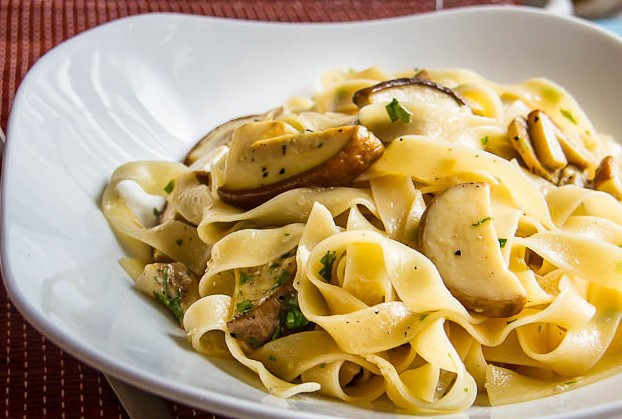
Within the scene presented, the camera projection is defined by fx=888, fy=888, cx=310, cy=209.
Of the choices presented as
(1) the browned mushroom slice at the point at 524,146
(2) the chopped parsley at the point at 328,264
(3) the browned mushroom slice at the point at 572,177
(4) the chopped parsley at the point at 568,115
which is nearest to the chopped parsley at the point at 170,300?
(2) the chopped parsley at the point at 328,264

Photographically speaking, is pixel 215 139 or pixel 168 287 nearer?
pixel 168 287

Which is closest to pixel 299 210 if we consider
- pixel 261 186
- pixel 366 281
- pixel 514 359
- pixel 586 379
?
pixel 261 186

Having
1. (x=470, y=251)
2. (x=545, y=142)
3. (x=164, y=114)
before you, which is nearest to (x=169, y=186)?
(x=164, y=114)

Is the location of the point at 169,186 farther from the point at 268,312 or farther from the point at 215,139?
the point at 268,312

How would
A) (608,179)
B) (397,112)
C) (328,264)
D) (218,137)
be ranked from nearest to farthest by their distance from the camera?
(328,264)
(397,112)
(608,179)
(218,137)

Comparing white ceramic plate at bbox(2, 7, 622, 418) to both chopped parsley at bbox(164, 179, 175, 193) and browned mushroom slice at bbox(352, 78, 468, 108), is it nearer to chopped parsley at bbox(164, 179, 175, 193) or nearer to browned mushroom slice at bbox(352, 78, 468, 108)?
chopped parsley at bbox(164, 179, 175, 193)

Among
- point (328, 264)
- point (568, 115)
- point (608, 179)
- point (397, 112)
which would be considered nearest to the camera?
point (328, 264)

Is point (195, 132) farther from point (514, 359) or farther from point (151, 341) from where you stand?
point (514, 359)
